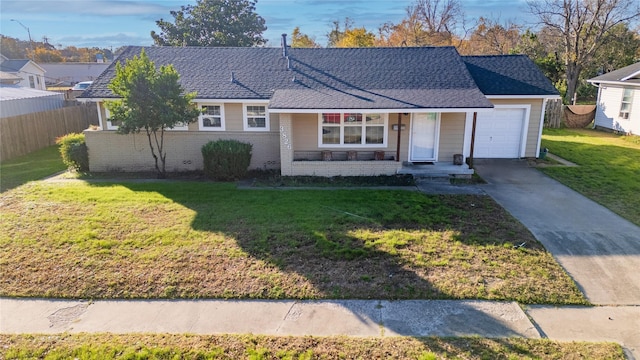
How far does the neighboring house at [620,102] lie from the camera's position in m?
22.0

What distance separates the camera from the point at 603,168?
1580 centimetres

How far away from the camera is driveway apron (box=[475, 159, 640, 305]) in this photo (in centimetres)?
754

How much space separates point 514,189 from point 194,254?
9.85 m

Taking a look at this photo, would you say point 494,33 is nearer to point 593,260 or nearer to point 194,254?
point 593,260

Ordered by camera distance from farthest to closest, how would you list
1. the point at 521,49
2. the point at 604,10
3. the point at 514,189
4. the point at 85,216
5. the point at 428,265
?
the point at 521,49 → the point at 604,10 → the point at 514,189 → the point at 85,216 → the point at 428,265

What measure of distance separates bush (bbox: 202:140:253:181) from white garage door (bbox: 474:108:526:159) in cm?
925

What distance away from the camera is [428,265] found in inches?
320

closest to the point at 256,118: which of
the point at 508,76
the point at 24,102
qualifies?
the point at 508,76

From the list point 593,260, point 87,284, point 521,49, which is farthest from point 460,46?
point 87,284

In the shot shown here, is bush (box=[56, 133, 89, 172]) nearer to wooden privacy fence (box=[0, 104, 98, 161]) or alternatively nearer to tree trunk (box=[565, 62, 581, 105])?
wooden privacy fence (box=[0, 104, 98, 161])

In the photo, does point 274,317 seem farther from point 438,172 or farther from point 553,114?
point 553,114

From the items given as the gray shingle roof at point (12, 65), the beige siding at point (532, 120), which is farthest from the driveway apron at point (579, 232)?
the gray shingle roof at point (12, 65)

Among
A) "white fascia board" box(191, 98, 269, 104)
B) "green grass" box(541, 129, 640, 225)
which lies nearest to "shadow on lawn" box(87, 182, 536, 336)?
"white fascia board" box(191, 98, 269, 104)

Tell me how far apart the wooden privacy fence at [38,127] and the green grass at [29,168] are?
0.43 m
